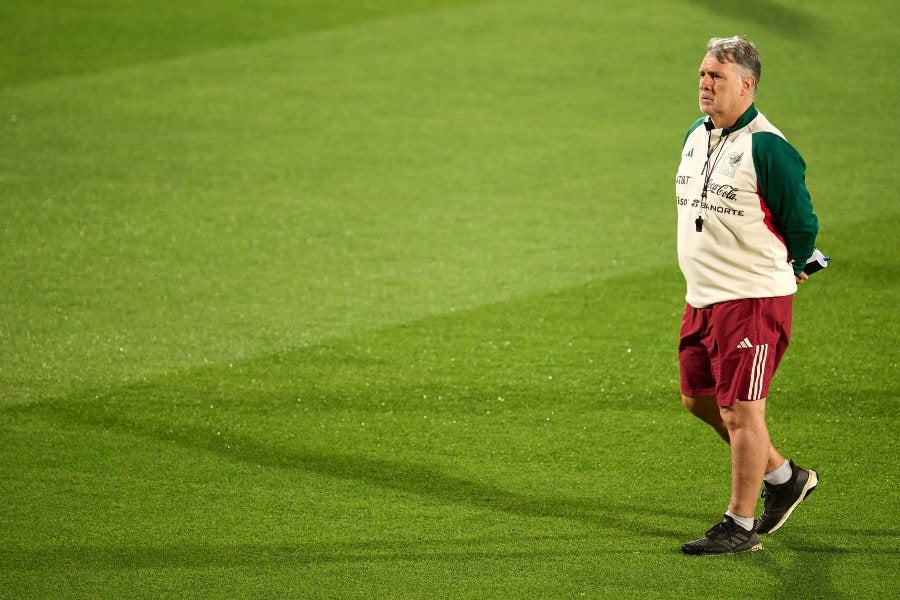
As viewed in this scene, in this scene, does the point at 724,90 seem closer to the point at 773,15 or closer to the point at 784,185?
the point at 784,185

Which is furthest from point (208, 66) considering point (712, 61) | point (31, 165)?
point (712, 61)

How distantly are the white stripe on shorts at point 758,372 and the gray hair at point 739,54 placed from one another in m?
0.82

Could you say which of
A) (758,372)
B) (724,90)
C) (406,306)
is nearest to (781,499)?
(758,372)

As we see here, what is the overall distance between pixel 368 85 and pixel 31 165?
3.07 meters

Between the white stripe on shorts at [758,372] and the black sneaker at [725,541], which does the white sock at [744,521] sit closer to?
the black sneaker at [725,541]

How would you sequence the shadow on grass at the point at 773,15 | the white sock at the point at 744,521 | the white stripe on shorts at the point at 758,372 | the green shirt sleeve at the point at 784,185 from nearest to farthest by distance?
the green shirt sleeve at the point at 784,185 → the white stripe on shorts at the point at 758,372 → the white sock at the point at 744,521 → the shadow on grass at the point at 773,15

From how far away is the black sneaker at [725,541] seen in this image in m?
4.05

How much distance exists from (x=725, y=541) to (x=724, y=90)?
4.70 feet

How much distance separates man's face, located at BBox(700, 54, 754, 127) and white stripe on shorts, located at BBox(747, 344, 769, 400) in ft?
2.39

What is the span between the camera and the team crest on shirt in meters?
3.88

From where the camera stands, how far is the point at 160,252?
7.45 m

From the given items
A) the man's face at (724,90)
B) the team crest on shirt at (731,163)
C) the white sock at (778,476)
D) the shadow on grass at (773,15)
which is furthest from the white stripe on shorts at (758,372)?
the shadow on grass at (773,15)

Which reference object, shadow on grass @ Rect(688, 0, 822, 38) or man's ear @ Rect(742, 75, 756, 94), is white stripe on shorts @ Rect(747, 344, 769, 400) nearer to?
man's ear @ Rect(742, 75, 756, 94)

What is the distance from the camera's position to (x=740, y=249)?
3939 mm
